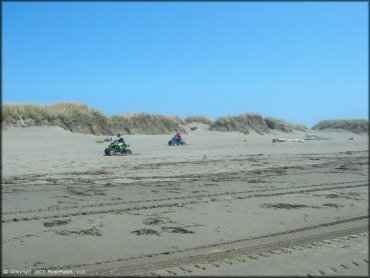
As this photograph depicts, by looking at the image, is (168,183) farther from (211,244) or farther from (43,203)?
(211,244)

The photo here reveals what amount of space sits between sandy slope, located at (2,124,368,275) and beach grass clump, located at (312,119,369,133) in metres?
38.3

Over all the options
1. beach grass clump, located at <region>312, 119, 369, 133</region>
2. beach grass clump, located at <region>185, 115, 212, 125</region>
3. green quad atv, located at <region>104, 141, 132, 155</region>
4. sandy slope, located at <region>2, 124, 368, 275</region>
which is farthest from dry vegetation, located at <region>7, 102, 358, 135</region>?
beach grass clump, located at <region>312, 119, 369, 133</region>

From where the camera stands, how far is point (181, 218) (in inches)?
324

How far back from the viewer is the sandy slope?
19.3 ft

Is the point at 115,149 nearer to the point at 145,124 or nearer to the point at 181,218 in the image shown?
the point at 145,124

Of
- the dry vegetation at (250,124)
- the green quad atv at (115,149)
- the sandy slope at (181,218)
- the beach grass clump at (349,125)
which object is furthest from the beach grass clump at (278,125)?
the sandy slope at (181,218)

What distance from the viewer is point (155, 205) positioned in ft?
30.8

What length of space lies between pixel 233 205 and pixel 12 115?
1750cm

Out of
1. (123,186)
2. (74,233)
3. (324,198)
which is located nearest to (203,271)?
(74,233)

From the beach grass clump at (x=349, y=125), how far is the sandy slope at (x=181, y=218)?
3832 cm

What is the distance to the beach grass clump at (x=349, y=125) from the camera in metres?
52.7

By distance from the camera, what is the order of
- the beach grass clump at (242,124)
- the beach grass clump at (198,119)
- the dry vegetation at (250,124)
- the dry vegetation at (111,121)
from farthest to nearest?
the beach grass clump at (198,119)
the dry vegetation at (250,124)
the beach grass clump at (242,124)
the dry vegetation at (111,121)

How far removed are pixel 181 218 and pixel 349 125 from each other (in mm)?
49815

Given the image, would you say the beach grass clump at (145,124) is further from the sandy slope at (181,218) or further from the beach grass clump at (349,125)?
the beach grass clump at (349,125)
